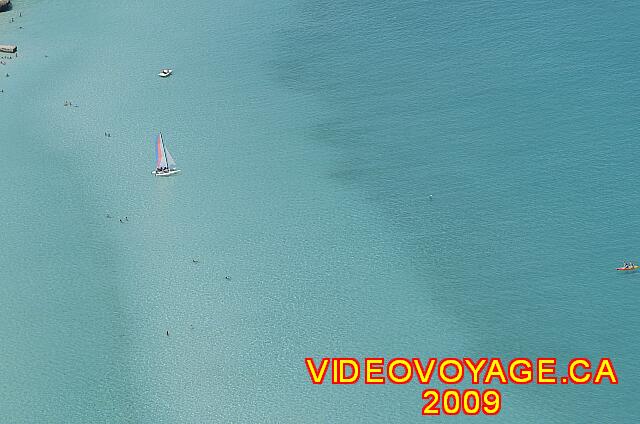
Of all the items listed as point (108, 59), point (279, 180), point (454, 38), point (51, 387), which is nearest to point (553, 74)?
point (454, 38)

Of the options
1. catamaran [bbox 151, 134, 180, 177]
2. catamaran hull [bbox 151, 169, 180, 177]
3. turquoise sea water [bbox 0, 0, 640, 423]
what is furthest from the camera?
catamaran hull [bbox 151, 169, 180, 177]

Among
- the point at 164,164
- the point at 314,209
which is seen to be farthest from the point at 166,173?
the point at 314,209

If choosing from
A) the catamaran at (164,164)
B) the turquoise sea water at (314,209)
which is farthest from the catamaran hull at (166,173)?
the turquoise sea water at (314,209)

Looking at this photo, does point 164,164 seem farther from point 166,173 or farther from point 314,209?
point 314,209

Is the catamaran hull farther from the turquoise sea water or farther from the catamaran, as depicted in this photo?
the turquoise sea water

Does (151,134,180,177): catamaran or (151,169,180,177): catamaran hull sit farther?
(151,169,180,177): catamaran hull

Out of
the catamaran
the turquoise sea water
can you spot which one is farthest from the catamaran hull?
the turquoise sea water
